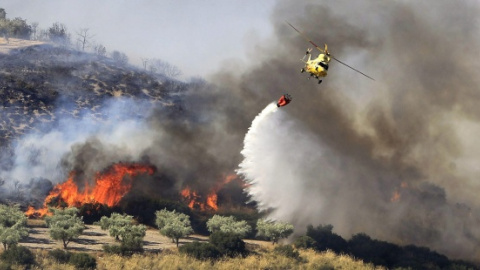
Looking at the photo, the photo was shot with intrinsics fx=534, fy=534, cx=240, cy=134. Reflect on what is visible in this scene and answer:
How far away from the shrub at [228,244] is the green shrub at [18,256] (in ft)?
42.3

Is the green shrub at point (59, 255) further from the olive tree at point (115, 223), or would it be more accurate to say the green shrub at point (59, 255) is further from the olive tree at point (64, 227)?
the olive tree at point (115, 223)

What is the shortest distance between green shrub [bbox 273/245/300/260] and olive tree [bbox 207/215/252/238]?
380 cm

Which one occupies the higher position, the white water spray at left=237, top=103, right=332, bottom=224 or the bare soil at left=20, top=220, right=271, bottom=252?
the white water spray at left=237, top=103, right=332, bottom=224

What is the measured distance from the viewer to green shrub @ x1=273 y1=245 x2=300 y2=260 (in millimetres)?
40125

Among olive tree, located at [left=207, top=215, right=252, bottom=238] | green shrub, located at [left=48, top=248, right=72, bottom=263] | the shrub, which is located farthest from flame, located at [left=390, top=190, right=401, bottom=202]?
green shrub, located at [left=48, top=248, right=72, bottom=263]

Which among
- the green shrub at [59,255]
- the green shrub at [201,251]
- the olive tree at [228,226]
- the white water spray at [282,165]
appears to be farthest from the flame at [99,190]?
the green shrub at [59,255]

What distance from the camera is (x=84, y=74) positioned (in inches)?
3285

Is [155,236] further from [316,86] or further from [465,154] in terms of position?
[465,154]

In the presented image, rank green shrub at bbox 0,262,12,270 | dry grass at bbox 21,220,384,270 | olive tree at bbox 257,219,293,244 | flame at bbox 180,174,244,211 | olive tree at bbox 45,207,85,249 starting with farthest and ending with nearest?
flame at bbox 180,174,244,211, olive tree at bbox 257,219,293,244, olive tree at bbox 45,207,85,249, dry grass at bbox 21,220,384,270, green shrub at bbox 0,262,12,270

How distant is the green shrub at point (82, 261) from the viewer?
32.7 meters

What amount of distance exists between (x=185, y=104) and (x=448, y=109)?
32958 millimetres

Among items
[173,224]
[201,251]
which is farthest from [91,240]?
[201,251]

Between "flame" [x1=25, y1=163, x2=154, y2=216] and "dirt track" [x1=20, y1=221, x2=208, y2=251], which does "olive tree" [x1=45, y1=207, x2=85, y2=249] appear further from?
"flame" [x1=25, y1=163, x2=154, y2=216]

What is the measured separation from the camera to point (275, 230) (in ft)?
146
